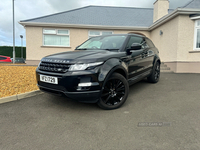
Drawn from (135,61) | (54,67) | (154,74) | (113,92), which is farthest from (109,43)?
(154,74)

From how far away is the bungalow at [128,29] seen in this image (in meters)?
8.13

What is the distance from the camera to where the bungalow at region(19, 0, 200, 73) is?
813 cm

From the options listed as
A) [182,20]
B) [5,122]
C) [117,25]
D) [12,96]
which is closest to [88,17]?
[117,25]

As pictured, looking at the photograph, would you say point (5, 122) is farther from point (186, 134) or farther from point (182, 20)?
point (182, 20)

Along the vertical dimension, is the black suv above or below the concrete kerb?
above

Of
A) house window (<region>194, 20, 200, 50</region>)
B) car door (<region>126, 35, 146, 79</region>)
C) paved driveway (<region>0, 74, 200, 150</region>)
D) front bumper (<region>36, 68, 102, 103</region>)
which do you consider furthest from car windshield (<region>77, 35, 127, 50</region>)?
house window (<region>194, 20, 200, 50</region>)

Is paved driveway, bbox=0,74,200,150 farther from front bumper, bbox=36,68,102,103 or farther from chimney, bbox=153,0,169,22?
chimney, bbox=153,0,169,22

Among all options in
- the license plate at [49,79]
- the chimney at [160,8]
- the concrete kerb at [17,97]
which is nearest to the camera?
the license plate at [49,79]

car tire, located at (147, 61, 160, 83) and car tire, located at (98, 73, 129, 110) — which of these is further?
car tire, located at (147, 61, 160, 83)

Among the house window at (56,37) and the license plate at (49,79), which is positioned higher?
the house window at (56,37)

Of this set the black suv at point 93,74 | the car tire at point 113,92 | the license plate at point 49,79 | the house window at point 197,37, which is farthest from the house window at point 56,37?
the car tire at point 113,92

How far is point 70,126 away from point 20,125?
2.84ft

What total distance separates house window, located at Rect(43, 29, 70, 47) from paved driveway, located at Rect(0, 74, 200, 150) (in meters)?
8.77

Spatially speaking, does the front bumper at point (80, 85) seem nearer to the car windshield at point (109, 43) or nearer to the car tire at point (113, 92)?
the car tire at point (113, 92)
